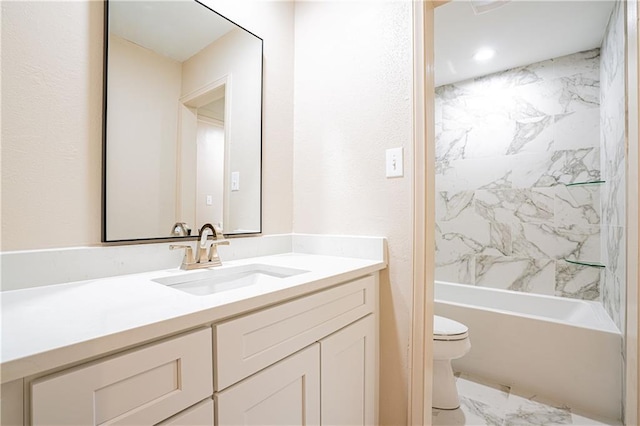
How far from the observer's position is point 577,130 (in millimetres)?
2398

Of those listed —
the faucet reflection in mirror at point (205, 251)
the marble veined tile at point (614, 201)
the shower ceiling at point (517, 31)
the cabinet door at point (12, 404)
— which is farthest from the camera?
the shower ceiling at point (517, 31)

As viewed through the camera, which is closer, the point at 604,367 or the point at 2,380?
the point at 2,380

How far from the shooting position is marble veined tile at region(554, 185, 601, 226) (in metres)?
2.31

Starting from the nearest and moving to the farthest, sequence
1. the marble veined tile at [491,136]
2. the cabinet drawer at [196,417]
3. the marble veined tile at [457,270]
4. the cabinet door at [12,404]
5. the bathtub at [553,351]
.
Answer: the cabinet door at [12,404], the cabinet drawer at [196,417], the bathtub at [553,351], the marble veined tile at [491,136], the marble veined tile at [457,270]

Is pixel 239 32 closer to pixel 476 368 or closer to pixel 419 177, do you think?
pixel 419 177

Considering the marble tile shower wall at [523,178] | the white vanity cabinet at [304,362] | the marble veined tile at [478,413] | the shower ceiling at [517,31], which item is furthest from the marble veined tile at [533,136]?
the white vanity cabinet at [304,362]

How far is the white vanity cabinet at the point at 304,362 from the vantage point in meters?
0.74

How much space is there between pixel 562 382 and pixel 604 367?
238mm

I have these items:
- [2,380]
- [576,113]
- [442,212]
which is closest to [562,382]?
[442,212]

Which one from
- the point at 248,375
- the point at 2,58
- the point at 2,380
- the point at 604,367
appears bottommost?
the point at 604,367

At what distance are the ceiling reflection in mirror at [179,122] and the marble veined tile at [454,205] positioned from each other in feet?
6.90

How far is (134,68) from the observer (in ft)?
3.57

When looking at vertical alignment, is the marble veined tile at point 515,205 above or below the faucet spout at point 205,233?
above

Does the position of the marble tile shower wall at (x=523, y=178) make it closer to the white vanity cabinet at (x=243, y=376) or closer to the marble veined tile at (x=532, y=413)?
the marble veined tile at (x=532, y=413)
